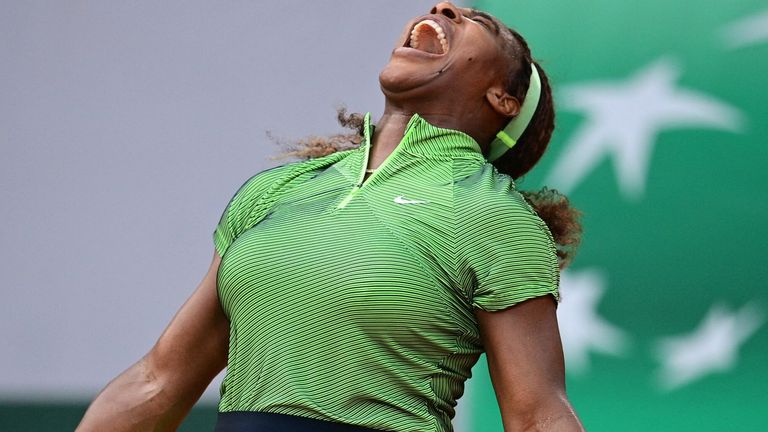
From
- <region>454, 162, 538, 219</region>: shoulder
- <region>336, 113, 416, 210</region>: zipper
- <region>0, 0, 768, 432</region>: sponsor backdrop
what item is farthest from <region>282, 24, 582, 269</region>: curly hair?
<region>0, 0, 768, 432</region>: sponsor backdrop

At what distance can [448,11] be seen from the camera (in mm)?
1974

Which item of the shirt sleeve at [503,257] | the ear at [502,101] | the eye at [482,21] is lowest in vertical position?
the shirt sleeve at [503,257]

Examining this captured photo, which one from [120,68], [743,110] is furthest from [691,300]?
[120,68]

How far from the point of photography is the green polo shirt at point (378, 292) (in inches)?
64.3

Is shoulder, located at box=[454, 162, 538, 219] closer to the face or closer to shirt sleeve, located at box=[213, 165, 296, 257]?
the face

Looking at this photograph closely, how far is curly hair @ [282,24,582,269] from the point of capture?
200 cm

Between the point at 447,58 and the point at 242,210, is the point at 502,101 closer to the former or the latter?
the point at 447,58

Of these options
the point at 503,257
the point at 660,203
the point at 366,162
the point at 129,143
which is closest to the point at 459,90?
the point at 366,162

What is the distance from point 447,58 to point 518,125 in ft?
0.61

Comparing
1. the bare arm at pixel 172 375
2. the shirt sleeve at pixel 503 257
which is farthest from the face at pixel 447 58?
the bare arm at pixel 172 375

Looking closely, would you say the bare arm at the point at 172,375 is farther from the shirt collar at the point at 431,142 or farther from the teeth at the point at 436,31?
the teeth at the point at 436,31

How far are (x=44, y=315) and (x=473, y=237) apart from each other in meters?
1.86

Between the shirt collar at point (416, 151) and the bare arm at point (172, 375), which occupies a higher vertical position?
the shirt collar at point (416, 151)

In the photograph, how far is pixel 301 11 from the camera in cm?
325
